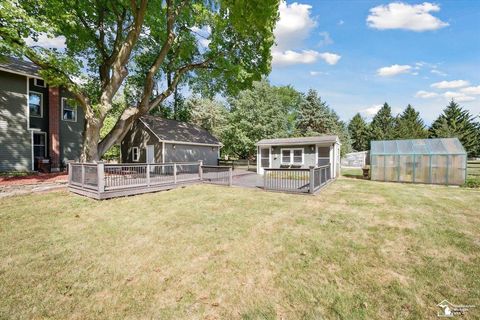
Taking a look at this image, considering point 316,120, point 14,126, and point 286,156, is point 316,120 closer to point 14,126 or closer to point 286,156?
point 286,156

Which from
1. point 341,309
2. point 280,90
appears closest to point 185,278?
point 341,309

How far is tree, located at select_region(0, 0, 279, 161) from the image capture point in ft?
33.5

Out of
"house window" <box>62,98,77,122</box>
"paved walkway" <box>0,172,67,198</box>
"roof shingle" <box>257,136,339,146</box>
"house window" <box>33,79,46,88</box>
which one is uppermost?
"house window" <box>33,79,46,88</box>

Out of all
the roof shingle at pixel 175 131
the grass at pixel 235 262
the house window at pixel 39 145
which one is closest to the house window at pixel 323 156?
the grass at pixel 235 262

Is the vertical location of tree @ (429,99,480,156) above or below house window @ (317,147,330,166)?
above

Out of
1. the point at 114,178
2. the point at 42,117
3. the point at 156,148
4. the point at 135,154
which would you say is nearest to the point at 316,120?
the point at 156,148

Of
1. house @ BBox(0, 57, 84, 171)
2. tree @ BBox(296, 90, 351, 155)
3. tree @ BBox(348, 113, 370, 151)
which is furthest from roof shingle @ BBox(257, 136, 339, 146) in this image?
tree @ BBox(348, 113, 370, 151)

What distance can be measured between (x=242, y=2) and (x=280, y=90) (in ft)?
103

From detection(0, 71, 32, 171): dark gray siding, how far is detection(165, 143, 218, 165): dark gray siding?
9050 millimetres

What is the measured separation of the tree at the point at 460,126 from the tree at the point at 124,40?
39960mm

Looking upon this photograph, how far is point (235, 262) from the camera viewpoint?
408 cm

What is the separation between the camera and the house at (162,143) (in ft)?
58.5

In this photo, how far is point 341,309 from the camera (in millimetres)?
2904

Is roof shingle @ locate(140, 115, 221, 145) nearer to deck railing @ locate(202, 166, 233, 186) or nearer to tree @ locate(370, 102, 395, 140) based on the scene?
deck railing @ locate(202, 166, 233, 186)
